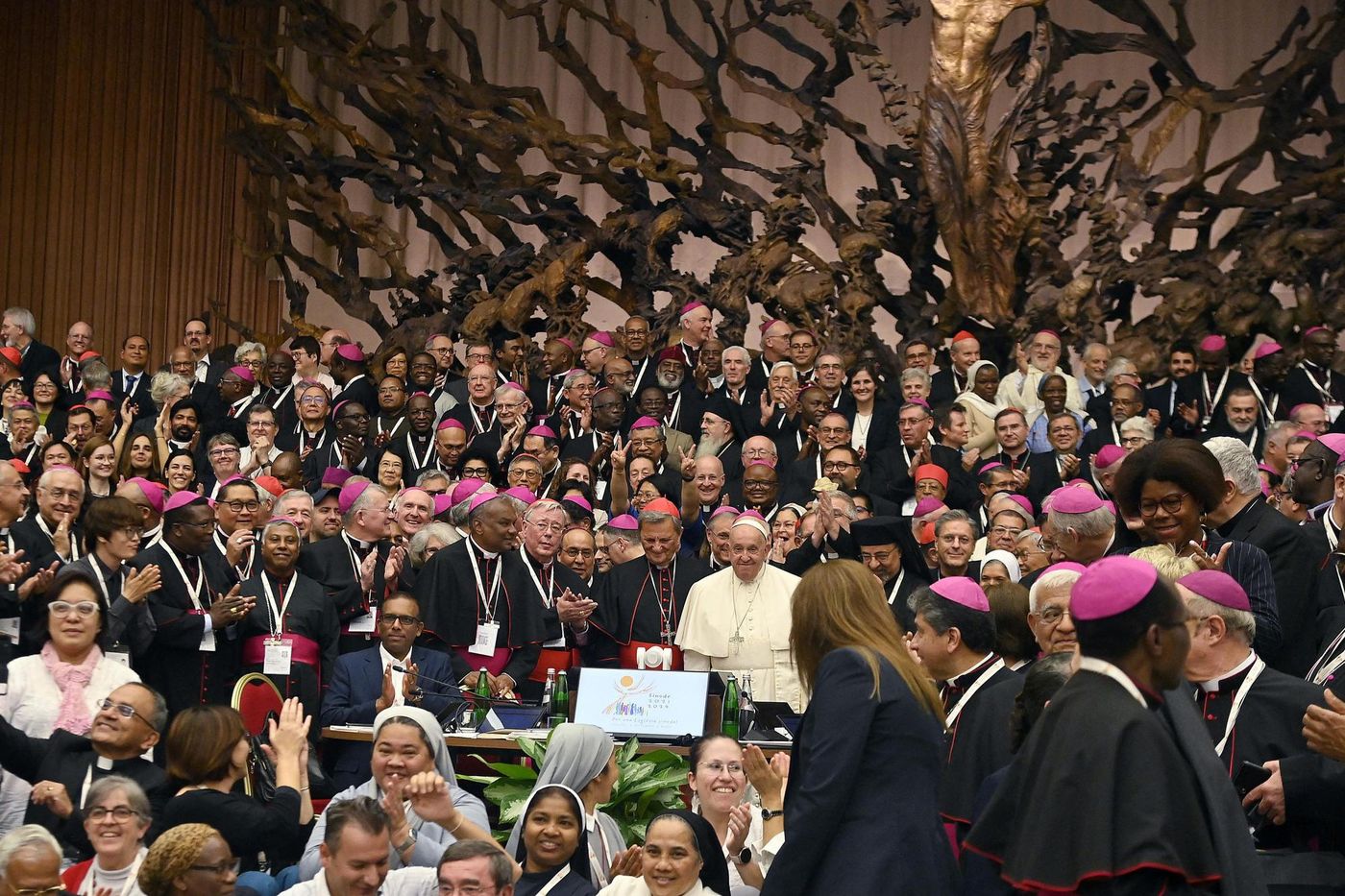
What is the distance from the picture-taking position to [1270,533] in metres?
5.62

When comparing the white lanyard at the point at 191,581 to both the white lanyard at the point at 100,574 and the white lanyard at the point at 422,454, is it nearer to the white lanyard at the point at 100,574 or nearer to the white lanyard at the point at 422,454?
the white lanyard at the point at 100,574

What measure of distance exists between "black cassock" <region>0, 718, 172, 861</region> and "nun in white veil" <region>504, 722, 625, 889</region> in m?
1.15

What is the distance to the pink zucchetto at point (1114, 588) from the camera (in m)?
3.21

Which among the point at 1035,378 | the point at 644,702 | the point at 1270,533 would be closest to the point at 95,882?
the point at 644,702

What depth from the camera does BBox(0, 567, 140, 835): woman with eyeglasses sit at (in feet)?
20.6

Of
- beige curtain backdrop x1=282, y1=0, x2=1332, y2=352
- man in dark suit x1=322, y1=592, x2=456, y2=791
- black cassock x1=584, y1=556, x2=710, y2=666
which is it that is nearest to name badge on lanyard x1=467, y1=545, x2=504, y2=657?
man in dark suit x1=322, y1=592, x2=456, y2=791

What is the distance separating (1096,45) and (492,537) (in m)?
8.75

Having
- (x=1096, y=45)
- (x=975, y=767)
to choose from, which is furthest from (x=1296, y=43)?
(x=975, y=767)

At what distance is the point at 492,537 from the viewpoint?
28.0ft

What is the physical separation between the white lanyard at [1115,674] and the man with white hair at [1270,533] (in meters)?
2.50

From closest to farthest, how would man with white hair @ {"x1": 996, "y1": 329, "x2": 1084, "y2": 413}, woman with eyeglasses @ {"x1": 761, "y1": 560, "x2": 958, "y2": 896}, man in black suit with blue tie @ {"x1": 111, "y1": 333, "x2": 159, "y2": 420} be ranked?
woman with eyeglasses @ {"x1": 761, "y1": 560, "x2": 958, "y2": 896} → man with white hair @ {"x1": 996, "y1": 329, "x2": 1084, "y2": 413} → man in black suit with blue tie @ {"x1": 111, "y1": 333, "x2": 159, "y2": 420}

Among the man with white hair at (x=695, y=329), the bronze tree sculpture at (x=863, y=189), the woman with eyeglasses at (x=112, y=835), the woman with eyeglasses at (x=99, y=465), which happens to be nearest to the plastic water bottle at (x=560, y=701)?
the woman with eyeglasses at (x=112, y=835)

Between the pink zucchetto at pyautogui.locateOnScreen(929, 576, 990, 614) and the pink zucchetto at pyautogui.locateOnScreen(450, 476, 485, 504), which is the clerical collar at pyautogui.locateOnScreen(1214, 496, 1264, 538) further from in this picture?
the pink zucchetto at pyautogui.locateOnScreen(450, 476, 485, 504)

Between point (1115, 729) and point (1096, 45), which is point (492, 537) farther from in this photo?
point (1096, 45)
